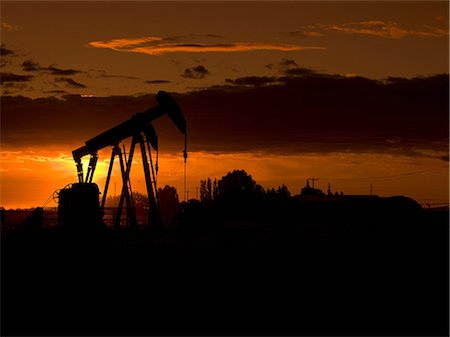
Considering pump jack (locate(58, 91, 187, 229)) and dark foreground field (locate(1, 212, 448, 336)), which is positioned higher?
pump jack (locate(58, 91, 187, 229))

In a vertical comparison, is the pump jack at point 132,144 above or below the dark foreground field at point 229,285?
above

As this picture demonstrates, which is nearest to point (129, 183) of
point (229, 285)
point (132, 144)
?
point (132, 144)

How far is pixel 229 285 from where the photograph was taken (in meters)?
18.4

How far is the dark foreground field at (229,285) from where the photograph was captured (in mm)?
14535

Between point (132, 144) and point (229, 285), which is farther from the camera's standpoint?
point (132, 144)

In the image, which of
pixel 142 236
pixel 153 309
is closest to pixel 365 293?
pixel 153 309

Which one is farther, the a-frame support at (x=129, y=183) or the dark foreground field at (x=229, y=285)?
the a-frame support at (x=129, y=183)

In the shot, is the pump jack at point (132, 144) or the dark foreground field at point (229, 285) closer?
the dark foreground field at point (229, 285)

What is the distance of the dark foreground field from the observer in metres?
14.5

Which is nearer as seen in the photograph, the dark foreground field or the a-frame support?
the dark foreground field

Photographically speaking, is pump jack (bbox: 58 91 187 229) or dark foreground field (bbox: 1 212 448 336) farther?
pump jack (bbox: 58 91 187 229)

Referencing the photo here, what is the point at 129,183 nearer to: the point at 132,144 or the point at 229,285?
the point at 132,144

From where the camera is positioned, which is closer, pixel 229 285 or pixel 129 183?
pixel 229 285

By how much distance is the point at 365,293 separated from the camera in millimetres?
17438
